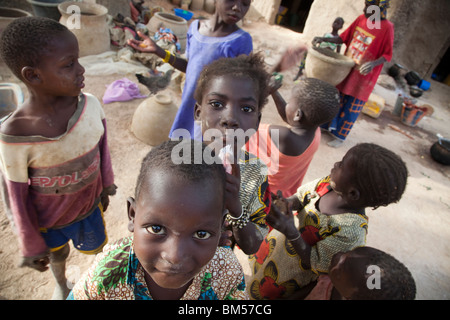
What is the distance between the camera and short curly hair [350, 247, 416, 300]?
3.18 feet

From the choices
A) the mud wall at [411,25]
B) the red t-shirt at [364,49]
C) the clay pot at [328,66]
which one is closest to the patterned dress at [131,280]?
the clay pot at [328,66]

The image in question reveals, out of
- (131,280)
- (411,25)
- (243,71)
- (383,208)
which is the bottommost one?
(383,208)

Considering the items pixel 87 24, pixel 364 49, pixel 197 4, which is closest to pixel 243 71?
pixel 364 49

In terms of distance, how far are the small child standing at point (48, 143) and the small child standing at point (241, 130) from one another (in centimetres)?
65

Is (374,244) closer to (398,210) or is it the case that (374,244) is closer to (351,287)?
(398,210)

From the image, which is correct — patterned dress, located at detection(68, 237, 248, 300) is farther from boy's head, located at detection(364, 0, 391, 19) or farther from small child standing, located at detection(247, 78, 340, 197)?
boy's head, located at detection(364, 0, 391, 19)

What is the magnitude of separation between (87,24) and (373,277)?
18.4ft

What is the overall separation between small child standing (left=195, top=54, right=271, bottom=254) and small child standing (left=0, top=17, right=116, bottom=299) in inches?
25.7

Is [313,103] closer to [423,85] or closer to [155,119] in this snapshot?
[155,119]

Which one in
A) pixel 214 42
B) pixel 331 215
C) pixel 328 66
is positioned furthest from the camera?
pixel 328 66

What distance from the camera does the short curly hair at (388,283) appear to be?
968 mm

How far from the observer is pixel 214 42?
1.80 metres
